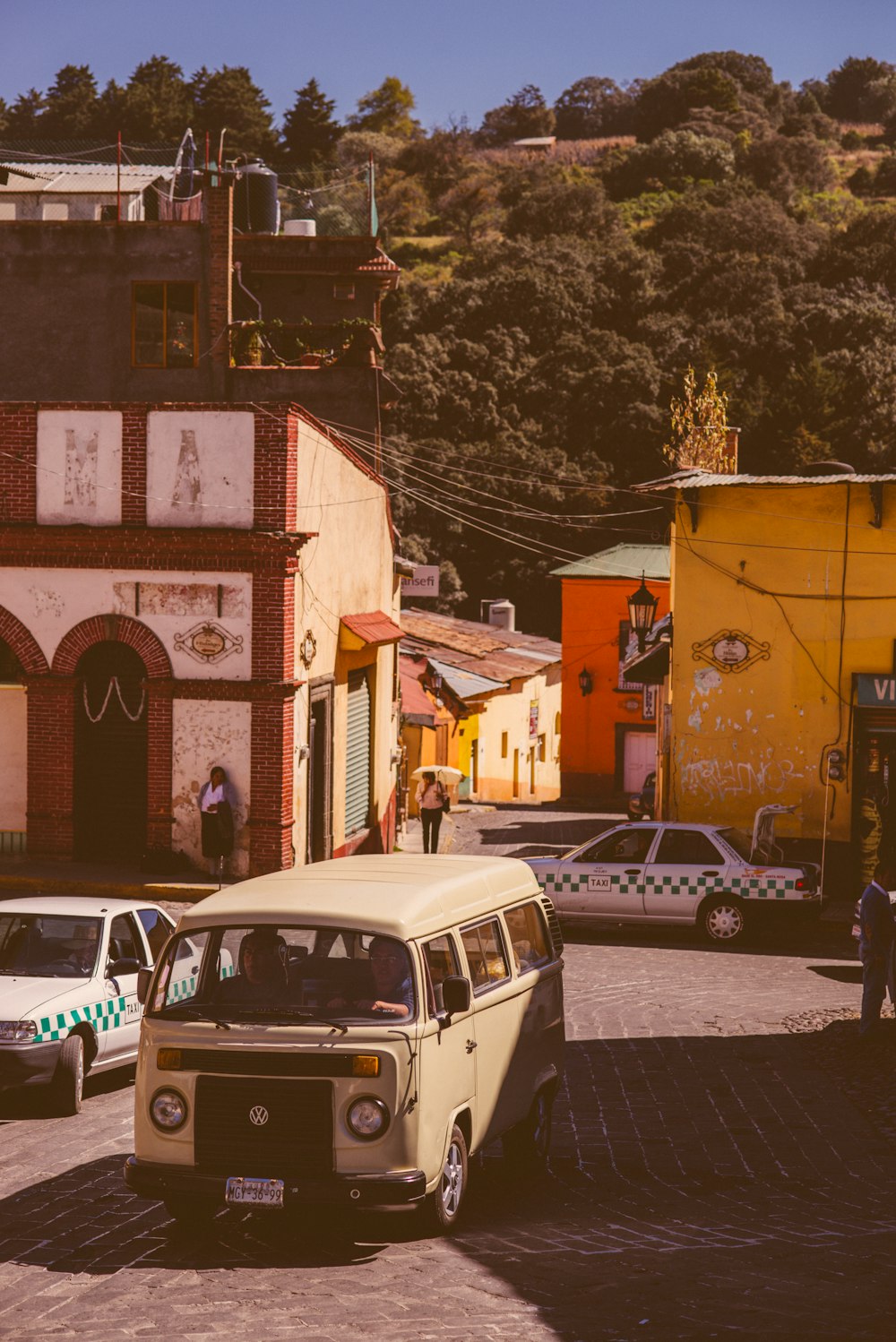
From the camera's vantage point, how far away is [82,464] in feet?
72.7

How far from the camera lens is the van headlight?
7.62 meters

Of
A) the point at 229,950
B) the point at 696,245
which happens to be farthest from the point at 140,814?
the point at 696,245

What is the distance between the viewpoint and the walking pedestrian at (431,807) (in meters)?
26.7

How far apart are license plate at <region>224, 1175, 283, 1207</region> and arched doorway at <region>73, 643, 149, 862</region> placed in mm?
15336

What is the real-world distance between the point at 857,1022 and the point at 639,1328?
30.5ft

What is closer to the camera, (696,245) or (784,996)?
(784,996)

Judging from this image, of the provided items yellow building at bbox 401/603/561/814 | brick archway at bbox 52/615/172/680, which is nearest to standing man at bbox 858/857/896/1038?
brick archway at bbox 52/615/172/680

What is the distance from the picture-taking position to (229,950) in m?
8.34

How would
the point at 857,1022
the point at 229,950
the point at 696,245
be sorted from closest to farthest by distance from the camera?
1. the point at 229,950
2. the point at 857,1022
3. the point at 696,245

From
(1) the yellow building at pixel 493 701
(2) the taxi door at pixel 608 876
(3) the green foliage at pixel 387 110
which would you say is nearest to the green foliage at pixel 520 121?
(3) the green foliage at pixel 387 110

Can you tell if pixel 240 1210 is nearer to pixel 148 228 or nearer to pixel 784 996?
pixel 784 996

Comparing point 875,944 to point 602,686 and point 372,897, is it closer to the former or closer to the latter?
point 372,897

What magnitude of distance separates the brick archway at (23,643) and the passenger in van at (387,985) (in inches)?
611

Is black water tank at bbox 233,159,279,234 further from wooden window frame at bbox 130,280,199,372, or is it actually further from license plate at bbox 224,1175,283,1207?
license plate at bbox 224,1175,283,1207
